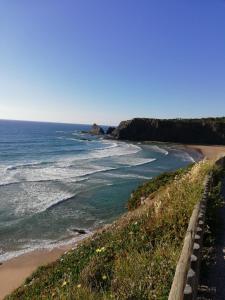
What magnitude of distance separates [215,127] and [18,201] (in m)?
78.8

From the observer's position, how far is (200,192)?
35.2 feet

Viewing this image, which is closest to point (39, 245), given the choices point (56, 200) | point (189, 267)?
point (56, 200)

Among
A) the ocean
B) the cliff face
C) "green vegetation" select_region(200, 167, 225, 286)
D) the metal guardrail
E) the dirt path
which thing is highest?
the cliff face

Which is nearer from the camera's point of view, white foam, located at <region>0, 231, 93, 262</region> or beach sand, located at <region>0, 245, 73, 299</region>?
beach sand, located at <region>0, 245, 73, 299</region>

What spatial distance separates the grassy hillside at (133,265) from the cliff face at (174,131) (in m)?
85.3

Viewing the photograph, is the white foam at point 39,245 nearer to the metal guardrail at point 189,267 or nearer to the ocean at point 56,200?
the ocean at point 56,200

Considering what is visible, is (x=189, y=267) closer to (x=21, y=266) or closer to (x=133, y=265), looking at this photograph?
(x=133, y=265)

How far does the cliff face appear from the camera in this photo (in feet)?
310

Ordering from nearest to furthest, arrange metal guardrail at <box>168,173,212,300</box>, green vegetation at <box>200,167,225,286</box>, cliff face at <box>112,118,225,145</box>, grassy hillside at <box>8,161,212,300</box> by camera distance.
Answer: metal guardrail at <box>168,173,212,300</box>, grassy hillside at <box>8,161,212,300</box>, green vegetation at <box>200,167,225,286</box>, cliff face at <box>112,118,225,145</box>

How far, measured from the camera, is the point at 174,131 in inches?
3816

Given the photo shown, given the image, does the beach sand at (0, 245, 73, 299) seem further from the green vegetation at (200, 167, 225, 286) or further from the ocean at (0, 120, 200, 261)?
the green vegetation at (200, 167, 225, 286)

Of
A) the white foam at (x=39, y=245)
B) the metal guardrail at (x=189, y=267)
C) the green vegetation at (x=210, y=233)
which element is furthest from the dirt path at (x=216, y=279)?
the white foam at (x=39, y=245)

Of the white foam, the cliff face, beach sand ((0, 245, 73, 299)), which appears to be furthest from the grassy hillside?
the cliff face

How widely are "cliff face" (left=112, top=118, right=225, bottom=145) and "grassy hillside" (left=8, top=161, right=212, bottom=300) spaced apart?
85.3 m
